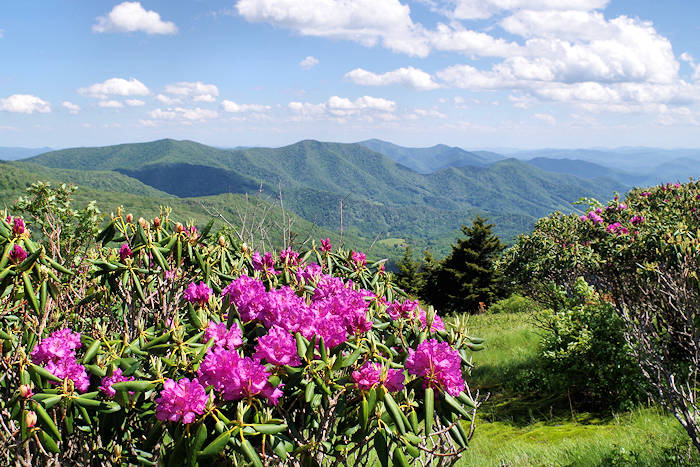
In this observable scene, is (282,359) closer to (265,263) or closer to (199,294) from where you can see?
(199,294)

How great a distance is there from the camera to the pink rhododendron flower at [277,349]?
1.88 m

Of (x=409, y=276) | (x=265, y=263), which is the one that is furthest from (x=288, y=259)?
(x=409, y=276)

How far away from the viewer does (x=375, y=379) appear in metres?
1.85

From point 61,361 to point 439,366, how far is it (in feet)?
5.60

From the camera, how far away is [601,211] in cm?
800

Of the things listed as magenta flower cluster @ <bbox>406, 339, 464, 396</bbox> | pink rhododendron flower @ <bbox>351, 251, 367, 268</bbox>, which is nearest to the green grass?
magenta flower cluster @ <bbox>406, 339, 464, 396</bbox>

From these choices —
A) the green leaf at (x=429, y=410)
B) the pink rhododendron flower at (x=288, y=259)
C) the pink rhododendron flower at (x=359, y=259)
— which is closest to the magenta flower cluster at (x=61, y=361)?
A: the green leaf at (x=429, y=410)

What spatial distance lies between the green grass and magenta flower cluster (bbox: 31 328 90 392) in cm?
199

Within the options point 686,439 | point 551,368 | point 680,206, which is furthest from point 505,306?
point 686,439

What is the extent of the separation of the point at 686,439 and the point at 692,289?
1.46m

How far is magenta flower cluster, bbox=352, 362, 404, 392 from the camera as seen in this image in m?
1.83

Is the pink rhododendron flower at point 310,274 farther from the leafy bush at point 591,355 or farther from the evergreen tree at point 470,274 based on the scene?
the evergreen tree at point 470,274

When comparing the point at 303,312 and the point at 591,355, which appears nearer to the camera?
the point at 303,312

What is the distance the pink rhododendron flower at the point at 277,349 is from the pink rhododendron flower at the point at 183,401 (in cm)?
28
